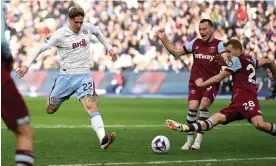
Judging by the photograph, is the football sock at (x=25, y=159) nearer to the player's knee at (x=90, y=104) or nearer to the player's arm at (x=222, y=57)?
the player's arm at (x=222, y=57)

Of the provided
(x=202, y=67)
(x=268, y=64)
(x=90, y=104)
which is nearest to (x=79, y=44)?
(x=90, y=104)

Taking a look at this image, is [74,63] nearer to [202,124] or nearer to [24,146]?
[202,124]

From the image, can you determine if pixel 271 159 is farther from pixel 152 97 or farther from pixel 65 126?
pixel 152 97

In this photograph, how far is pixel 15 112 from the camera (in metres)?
6.82

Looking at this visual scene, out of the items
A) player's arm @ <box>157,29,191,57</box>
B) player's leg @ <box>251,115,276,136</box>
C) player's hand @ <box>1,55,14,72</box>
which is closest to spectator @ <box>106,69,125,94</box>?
player's arm @ <box>157,29,191,57</box>

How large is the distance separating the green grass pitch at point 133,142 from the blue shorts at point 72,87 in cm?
86

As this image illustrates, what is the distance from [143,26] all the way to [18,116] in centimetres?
2787

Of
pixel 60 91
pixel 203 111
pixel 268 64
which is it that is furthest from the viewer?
pixel 60 91

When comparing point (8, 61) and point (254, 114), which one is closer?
point (8, 61)

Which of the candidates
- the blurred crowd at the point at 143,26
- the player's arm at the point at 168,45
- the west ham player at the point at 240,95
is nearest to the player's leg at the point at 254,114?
the west ham player at the point at 240,95

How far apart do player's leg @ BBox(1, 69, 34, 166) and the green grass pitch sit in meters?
2.73

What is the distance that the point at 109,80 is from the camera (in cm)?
3155

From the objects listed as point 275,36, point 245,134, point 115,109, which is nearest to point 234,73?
point 245,134

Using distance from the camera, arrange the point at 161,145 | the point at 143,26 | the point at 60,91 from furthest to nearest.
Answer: the point at 143,26, the point at 60,91, the point at 161,145
